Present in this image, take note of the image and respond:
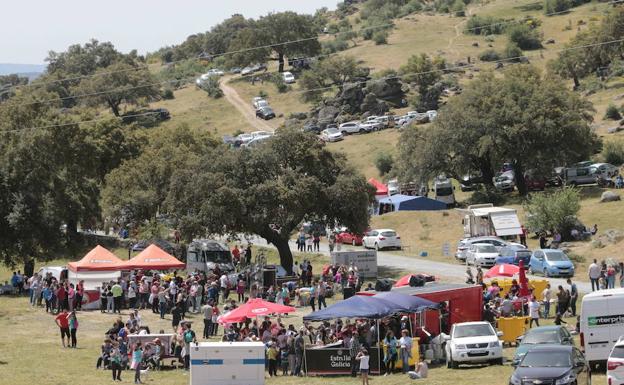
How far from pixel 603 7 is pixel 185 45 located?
80.3 metres

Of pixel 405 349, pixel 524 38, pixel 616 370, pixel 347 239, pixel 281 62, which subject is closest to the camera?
pixel 616 370

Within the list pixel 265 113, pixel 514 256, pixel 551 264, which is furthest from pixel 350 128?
pixel 551 264

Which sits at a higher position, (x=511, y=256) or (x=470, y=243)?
(x=470, y=243)

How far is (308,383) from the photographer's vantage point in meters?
28.8

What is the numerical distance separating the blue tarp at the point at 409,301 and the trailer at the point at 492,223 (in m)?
26.6

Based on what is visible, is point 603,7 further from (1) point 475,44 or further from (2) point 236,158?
(2) point 236,158

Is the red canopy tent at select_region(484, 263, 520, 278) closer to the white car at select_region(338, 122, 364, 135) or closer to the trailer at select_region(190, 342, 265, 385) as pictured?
the trailer at select_region(190, 342, 265, 385)

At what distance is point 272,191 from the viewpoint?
49625mm

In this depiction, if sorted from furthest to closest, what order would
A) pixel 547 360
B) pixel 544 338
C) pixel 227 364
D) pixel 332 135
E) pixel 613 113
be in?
pixel 332 135 → pixel 613 113 → pixel 544 338 → pixel 227 364 → pixel 547 360

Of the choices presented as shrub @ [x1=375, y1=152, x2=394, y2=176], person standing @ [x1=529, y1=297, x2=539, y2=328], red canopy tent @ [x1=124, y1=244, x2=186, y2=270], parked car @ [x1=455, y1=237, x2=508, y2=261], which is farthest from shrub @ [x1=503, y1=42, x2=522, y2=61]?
person standing @ [x1=529, y1=297, x2=539, y2=328]

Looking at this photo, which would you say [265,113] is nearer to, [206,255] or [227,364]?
[206,255]

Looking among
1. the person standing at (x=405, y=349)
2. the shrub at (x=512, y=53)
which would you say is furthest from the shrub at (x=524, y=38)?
the person standing at (x=405, y=349)

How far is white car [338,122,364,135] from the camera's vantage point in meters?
108

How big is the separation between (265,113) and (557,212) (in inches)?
2861
